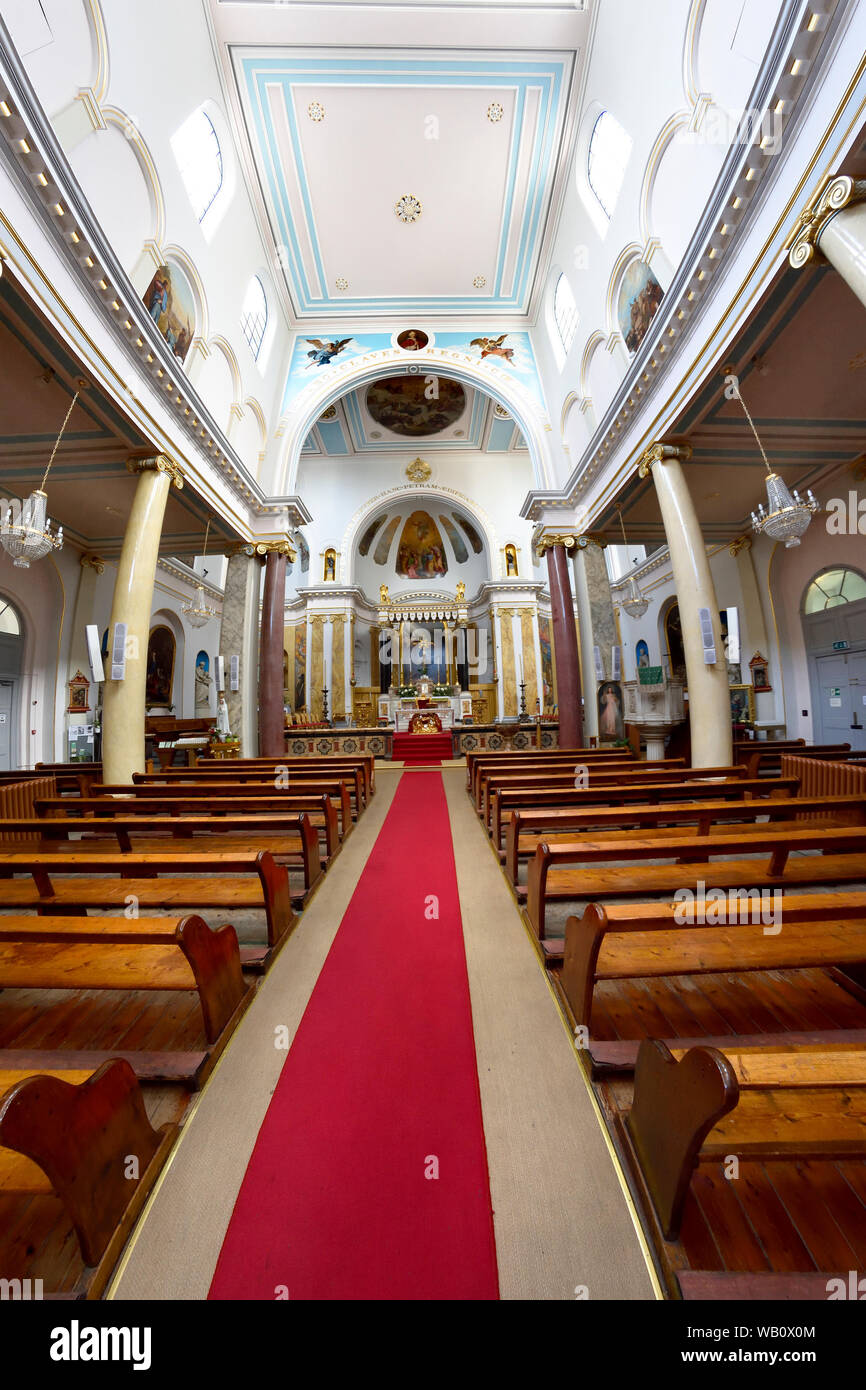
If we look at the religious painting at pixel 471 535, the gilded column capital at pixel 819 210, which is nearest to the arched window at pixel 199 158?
the gilded column capital at pixel 819 210

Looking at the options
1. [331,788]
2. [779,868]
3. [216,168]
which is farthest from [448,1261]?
[216,168]

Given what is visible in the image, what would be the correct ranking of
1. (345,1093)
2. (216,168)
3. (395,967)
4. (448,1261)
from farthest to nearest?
(216,168) < (395,967) < (345,1093) < (448,1261)

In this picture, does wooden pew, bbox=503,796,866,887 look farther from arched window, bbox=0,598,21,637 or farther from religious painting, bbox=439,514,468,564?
religious painting, bbox=439,514,468,564

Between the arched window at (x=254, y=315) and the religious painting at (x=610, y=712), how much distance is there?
8.94 meters

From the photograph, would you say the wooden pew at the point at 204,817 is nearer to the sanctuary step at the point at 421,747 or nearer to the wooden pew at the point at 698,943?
the wooden pew at the point at 698,943

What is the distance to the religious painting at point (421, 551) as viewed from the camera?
66.5ft

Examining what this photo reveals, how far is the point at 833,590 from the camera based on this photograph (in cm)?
897

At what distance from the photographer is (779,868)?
2.21m

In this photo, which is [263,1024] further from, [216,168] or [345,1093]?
[216,168]

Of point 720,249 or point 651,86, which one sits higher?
point 651,86

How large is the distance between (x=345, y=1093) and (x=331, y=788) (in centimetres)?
320

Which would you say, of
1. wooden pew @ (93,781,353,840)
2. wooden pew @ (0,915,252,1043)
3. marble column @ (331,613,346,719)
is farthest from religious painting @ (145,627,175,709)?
wooden pew @ (0,915,252,1043)

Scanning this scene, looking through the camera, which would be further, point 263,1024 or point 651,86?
point 651,86

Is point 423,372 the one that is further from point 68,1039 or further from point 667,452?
point 68,1039
